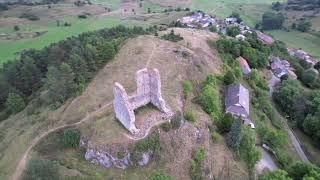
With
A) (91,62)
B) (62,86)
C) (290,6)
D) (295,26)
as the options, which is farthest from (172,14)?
(62,86)

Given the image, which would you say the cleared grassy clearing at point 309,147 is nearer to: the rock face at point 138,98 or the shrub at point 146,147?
the rock face at point 138,98

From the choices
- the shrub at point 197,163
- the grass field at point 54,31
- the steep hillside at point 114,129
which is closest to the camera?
the shrub at point 197,163

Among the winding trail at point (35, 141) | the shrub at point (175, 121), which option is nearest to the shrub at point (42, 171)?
the winding trail at point (35, 141)

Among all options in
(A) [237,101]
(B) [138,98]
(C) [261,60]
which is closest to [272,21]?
Answer: (C) [261,60]

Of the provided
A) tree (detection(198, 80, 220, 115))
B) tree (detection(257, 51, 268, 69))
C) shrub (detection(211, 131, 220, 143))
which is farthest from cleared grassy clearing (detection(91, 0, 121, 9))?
shrub (detection(211, 131, 220, 143))

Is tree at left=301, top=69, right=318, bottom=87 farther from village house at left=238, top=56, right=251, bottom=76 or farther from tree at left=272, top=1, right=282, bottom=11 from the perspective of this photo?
tree at left=272, top=1, right=282, bottom=11

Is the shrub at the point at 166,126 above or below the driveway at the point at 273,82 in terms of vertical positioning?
above

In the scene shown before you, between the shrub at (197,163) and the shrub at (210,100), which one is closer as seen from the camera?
the shrub at (197,163)

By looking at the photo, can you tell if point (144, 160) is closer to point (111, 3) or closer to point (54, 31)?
point (54, 31)
